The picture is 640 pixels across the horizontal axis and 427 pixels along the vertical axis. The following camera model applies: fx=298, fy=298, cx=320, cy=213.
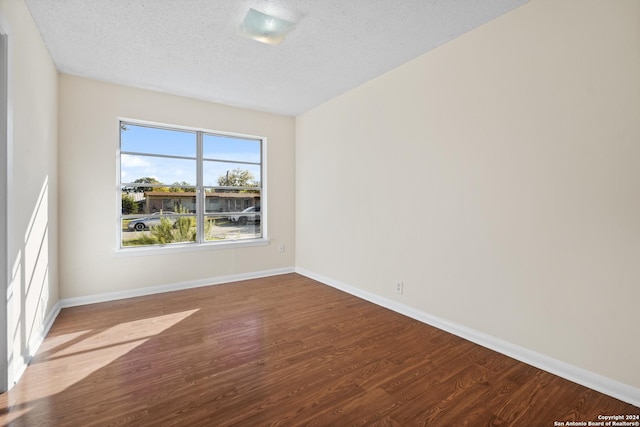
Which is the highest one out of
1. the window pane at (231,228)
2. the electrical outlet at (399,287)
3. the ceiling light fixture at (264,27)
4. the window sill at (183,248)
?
the ceiling light fixture at (264,27)

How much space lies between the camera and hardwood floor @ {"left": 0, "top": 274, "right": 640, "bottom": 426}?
1.73 m

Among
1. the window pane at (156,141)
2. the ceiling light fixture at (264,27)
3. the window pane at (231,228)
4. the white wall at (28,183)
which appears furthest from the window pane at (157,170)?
the ceiling light fixture at (264,27)

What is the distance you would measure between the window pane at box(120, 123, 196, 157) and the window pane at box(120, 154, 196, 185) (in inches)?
4.0

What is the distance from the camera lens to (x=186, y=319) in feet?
10.3

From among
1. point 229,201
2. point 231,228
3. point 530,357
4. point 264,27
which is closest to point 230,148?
point 229,201

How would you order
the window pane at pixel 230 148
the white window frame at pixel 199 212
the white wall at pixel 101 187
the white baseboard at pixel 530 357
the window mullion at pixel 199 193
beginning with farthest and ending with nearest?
the window pane at pixel 230 148
the window mullion at pixel 199 193
the white window frame at pixel 199 212
the white wall at pixel 101 187
the white baseboard at pixel 530 357

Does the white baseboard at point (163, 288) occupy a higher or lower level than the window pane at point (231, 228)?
lower

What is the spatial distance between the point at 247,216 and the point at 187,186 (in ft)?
3.39

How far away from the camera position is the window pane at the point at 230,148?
452cm

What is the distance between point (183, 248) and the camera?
421 centimetres

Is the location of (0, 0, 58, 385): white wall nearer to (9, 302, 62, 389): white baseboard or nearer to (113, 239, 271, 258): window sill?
(9, 302, 62, 389): white baseboard

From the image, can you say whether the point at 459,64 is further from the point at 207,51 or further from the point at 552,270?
the point at 207,51

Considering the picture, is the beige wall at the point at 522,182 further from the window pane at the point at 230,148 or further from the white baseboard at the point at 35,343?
the white baseboard at the point at 35,343

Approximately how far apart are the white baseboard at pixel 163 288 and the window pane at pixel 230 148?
1845 mm
